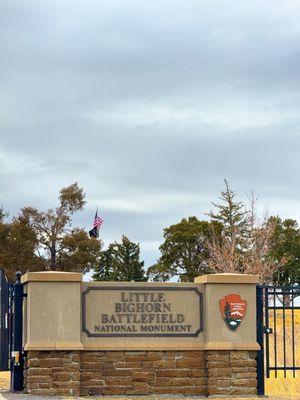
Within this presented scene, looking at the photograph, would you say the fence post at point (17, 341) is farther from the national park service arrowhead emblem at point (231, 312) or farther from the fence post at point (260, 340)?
the fence post at point (260, 340)

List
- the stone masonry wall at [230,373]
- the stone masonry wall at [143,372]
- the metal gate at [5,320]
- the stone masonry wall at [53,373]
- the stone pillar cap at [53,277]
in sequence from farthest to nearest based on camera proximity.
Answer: the metal gate at [5,320] → the stone masonry wall at [230,373] → the stone masonry wall at [143,372] → the stone pillar cap at [53,277] → the stone masonry wall at [53,373]

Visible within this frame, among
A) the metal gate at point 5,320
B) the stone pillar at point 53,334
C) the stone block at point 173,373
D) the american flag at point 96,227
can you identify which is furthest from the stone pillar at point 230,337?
the american flag at point 96,227

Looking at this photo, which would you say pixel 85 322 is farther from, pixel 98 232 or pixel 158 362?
pixel 98 232

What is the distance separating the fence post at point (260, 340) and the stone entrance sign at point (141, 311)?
131 centimetres

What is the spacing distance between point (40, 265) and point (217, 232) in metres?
13.5

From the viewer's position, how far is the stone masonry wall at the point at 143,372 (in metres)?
18.1

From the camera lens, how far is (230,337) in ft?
61.6

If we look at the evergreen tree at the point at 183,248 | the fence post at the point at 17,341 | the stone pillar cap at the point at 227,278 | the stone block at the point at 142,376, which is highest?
the evergreen tree at the point at 183,248

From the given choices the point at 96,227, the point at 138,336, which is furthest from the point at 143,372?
the point at 96,227

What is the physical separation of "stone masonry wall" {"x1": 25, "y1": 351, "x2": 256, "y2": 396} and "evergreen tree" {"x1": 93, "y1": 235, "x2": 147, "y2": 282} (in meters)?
51.7

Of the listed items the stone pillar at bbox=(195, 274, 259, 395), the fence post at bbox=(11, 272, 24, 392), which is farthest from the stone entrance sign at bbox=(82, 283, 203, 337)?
the fence post at bbox=(11, 272, 24, 392)

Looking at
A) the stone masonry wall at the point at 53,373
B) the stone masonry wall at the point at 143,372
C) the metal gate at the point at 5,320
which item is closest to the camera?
the stone masonry wall at the point at 53,373

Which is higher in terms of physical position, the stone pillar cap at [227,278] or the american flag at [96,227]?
the american flag at [96,227]

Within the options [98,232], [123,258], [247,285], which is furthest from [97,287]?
[123,258]
